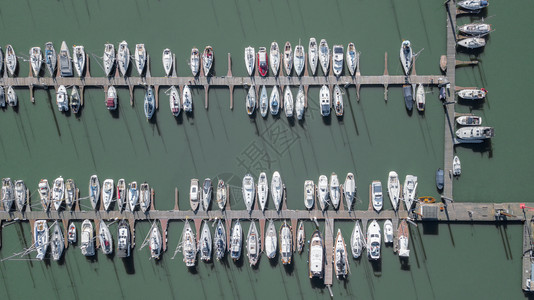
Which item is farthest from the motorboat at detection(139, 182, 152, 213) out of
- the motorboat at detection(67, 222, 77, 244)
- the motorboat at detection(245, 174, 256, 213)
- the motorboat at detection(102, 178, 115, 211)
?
the motorboat at detection(245, 174, 256, 213)

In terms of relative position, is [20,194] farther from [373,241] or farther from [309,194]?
[373,241]

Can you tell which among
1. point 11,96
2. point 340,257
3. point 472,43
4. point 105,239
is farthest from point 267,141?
point 11,96

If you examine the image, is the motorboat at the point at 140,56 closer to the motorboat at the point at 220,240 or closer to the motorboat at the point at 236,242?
the motorboat at the point at 220,240

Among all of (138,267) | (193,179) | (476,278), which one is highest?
(193,179)

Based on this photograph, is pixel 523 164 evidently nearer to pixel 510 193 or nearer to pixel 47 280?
pixel 510 193

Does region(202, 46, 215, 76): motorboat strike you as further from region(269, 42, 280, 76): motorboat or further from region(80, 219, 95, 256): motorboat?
region(80, 219, 95, 256): motorboat

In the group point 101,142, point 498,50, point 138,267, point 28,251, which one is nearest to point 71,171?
point 101,142
